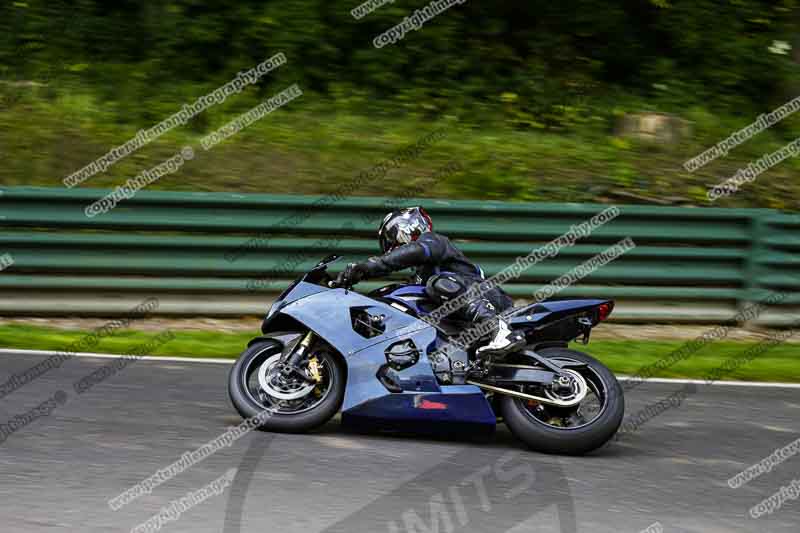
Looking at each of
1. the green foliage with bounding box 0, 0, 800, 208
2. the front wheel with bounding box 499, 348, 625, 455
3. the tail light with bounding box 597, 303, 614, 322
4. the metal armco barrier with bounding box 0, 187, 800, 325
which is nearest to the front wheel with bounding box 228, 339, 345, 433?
the front wheel with bounding box 499, 348, 625, 455

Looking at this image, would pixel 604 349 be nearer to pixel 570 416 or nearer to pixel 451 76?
pixel 570 416

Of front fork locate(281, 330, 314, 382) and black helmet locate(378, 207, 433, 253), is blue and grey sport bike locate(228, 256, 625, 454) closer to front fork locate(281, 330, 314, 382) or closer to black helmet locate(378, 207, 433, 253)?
front fork locate(281, 330, 314, 382)

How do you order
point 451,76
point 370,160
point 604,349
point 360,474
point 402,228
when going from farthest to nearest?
point 451,76 → point 370,160 → point 604,349 → point 402,228 → point 360,474

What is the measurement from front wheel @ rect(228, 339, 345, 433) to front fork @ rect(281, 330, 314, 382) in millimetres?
32

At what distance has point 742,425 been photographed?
7965 mm

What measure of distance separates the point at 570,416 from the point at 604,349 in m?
3.56

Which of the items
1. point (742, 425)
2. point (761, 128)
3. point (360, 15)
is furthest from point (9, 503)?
point (761, 128)

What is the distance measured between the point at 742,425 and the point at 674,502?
2165mm

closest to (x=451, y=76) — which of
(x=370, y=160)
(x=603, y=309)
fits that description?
(x=370, y=160)

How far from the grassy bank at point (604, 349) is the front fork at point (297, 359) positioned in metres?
2.79

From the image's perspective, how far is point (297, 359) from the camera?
7.07m

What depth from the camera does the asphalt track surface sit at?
17.9ft

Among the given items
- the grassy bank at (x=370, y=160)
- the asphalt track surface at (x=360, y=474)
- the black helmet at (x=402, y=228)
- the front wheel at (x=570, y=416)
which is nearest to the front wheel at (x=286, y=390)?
the asphalt track surface at (x=360, y=474)

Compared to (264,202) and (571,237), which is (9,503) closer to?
(264,202)
